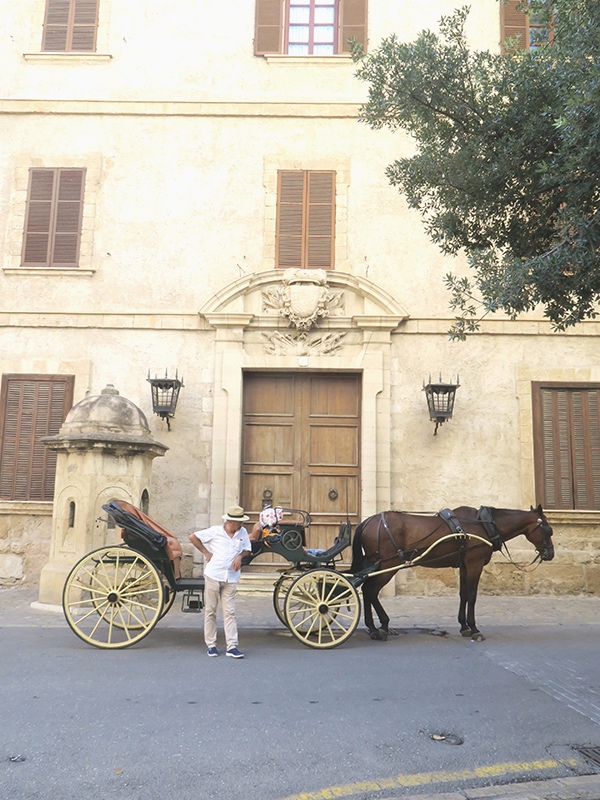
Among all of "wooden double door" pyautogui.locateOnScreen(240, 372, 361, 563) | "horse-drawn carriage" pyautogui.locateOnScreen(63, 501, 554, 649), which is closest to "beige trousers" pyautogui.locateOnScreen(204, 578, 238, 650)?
"horse-drawn carriage" pyautogui.locateOnScreen(63, 501, 554, 649)

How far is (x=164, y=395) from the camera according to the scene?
1122 cm

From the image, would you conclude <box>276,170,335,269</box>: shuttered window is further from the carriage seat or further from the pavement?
the carriage seat

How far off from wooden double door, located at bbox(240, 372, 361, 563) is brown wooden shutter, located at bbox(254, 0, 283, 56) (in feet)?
19.0

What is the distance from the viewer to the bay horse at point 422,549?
770 centimetres

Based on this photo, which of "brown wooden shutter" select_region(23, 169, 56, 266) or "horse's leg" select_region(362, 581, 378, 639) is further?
"brown wooden shutter" select_region(23, 169, 56, 266)

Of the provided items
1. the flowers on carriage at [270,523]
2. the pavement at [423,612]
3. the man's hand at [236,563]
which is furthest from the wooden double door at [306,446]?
the man's hand at [236,563]

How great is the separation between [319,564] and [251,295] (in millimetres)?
5655

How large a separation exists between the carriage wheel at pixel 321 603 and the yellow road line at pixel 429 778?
3.03 m

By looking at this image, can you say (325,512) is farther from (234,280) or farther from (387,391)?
(234,280)

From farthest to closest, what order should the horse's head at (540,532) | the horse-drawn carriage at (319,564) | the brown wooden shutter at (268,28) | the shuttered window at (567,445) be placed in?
the brown wooden shutter at (268,28) → the shuttered window at (567,445) → the horse's head at (540,532) → the horse-drawn carriage at (319,564)

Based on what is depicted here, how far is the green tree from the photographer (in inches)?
231

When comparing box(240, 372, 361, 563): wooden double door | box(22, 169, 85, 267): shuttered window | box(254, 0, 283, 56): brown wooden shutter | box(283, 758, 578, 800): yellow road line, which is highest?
box(254, 0, 283, 56): brown wooden shutter

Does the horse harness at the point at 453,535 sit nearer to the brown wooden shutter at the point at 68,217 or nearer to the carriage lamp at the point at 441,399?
the carriage lamp at the point at 441,399

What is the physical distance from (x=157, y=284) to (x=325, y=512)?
4692 millimetres
